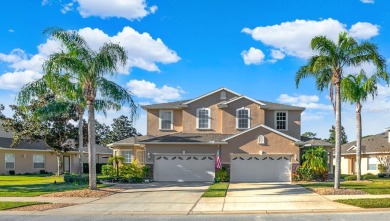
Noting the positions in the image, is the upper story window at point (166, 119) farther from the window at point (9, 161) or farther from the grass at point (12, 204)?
the window at point (9, 161)

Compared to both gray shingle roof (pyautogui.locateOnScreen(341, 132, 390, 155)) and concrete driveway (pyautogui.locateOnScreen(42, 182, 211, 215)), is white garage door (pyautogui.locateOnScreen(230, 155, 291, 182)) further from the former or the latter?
gray shingle roof (pyautogui.locateOnScreen(341, 132, 390, 155))

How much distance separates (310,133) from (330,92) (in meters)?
68.1

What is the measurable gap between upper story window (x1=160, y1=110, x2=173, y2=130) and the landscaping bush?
580 cm

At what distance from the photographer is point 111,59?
22.8 m

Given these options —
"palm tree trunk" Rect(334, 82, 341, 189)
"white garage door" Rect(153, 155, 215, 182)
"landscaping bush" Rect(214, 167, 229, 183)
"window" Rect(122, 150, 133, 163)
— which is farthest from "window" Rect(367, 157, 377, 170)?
"window" Rect(122, 150, 133, 163)

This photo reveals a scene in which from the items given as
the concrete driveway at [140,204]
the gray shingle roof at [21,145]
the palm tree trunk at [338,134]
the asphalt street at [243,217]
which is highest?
the palm tree trunk at [338,134]

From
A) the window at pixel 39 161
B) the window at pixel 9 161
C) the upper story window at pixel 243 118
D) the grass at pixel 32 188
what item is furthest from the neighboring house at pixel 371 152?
the window at pixel 9 161

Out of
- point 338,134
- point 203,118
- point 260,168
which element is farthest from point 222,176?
point 338,134

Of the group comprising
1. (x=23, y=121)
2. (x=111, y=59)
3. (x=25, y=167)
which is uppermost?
(x=111, y=59)

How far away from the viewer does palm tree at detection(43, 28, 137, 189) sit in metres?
21.9

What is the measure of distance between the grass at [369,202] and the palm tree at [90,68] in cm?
1171

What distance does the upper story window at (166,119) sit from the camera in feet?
111

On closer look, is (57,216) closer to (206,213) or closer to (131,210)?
(131,210)

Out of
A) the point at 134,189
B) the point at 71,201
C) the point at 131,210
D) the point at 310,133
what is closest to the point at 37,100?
the point at 134,189
